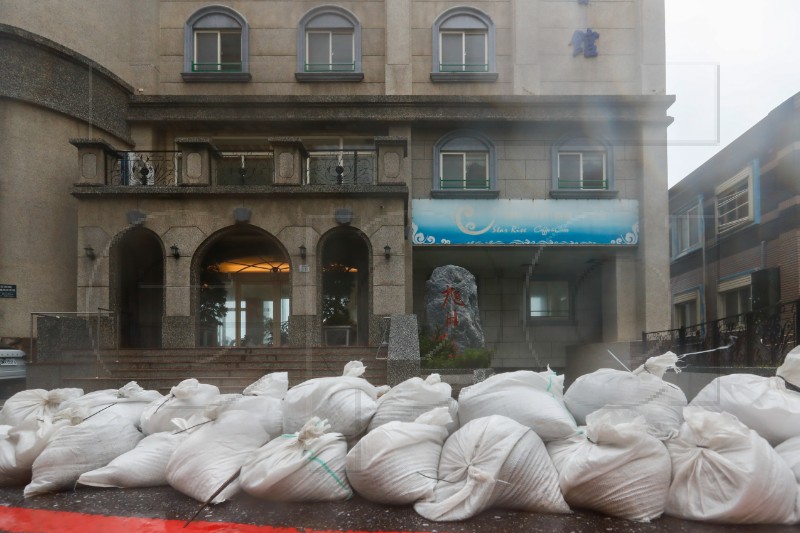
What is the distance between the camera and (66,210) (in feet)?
10.00

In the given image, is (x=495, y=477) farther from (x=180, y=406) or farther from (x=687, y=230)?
(x=687, y=230)

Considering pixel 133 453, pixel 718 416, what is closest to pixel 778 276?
pixel 718 416

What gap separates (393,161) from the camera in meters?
3.99

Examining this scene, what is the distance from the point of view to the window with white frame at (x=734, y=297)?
2.04 meters

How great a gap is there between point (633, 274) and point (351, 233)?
147 centimetres


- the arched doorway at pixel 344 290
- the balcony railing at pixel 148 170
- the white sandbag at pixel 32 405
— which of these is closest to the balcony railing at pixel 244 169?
the balcony railing at pixel 148 170

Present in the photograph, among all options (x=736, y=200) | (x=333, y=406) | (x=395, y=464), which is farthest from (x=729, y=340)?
(x=333, y=406)

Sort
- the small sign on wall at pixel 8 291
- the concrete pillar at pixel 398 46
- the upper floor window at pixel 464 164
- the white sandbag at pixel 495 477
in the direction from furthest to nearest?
1. the upper floor window at pixel 464 164
2. the concrete pillar at pixel 398 46
3. the small sign on wall at pixel 8 291
4. the white sandbag at pixel 495 477

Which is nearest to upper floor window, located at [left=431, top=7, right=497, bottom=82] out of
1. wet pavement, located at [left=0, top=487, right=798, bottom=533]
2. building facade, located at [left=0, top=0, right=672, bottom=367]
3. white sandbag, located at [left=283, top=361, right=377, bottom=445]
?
building facade, located at [left=0, top=0, right=672, bottom=367]

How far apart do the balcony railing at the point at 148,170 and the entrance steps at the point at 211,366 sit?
921mm

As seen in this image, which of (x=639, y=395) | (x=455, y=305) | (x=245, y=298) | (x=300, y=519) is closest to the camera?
(x=300, y=519)

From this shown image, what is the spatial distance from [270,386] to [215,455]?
0.40m

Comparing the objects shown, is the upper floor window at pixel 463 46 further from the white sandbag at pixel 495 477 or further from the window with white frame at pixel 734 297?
the white sandbag at pixel 495 477

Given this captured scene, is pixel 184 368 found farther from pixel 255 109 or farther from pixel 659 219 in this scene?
pixel 659 219
